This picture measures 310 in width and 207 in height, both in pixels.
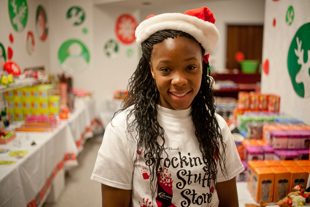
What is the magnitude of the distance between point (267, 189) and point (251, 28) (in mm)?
5658

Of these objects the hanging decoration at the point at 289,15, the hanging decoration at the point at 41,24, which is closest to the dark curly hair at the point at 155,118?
the hanging decoration at the point at 289,15

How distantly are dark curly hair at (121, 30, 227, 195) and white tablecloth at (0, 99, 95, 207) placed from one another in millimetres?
1117

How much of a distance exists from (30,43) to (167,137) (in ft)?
11.0

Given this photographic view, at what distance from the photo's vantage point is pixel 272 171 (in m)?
1.51

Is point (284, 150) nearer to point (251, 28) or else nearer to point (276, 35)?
point (276, 35)

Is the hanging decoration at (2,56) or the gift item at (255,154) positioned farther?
the hanging decoration at (2,56)

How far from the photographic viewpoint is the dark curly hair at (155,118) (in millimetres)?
1004

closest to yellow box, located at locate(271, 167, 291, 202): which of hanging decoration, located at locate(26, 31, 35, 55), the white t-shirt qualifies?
the white t-shirt

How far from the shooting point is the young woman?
959mm

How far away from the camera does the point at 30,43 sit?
3678mm

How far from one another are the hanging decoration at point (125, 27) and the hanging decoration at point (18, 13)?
1884 mm

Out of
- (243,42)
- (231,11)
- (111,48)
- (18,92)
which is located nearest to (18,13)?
(18,92)

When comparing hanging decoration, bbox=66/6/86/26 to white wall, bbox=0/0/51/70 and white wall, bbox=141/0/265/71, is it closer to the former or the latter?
white wall, bbox=0/0/51/70

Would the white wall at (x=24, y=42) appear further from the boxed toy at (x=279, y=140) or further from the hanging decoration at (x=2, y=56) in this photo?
the boxed toy at (x=279, y=140)
